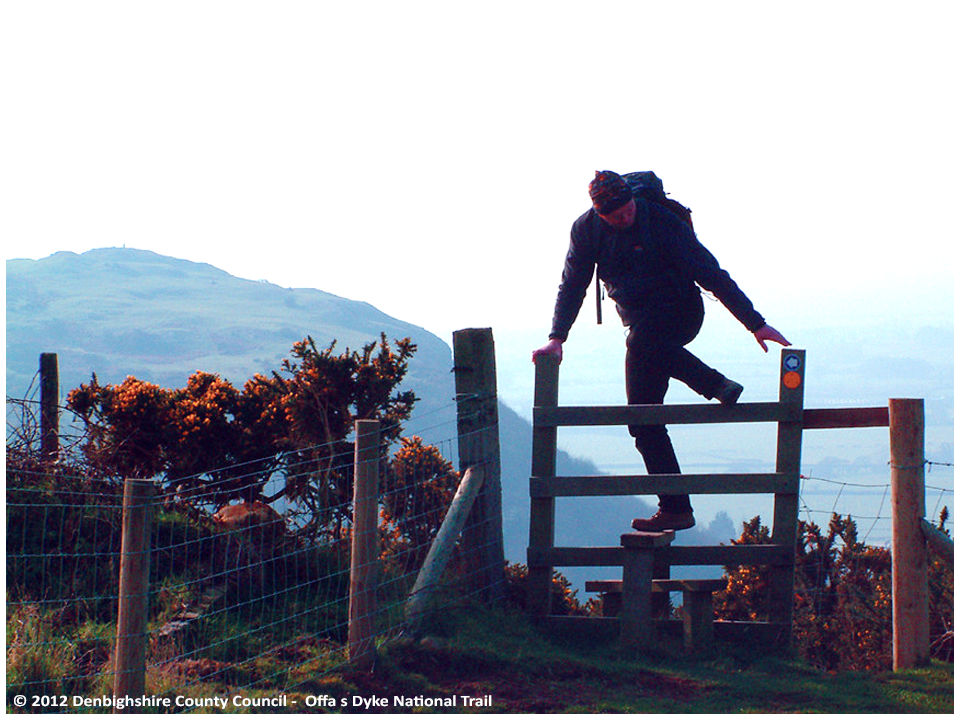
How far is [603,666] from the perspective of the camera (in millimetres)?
6223

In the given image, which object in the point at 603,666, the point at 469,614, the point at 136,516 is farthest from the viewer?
the point at 469,614

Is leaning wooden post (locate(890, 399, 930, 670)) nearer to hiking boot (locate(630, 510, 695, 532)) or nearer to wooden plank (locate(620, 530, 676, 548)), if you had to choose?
hiking boot (locate(630, 510, 695, 532))

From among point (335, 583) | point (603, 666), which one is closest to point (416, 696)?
point (603, 666)

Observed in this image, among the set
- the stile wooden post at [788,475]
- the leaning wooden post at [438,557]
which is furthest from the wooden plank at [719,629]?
the leaning wooden post at [438,557]

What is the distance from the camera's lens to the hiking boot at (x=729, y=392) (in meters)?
6.79

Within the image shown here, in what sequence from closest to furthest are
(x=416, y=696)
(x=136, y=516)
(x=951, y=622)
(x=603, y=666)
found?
1. (x=136, y=516)
2. (x=416, y=696)
3. (x=603, y=666)
4. (x=951, y=622)

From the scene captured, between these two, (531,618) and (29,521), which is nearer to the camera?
(531,618)

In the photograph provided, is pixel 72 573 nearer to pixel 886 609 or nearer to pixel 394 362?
pixel 394 362

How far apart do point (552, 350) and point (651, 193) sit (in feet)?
4.52

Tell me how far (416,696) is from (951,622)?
4.65 metres

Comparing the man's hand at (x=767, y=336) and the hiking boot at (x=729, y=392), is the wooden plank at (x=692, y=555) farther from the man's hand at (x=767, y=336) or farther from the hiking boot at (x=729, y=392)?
the man's hand at (x=767, y=336)

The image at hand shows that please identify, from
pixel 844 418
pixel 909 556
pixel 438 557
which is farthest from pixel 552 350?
pixel 909 556

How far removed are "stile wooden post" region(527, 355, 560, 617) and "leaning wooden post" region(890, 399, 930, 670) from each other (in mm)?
2348

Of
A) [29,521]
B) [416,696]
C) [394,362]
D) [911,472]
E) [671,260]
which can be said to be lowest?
[416,696]
